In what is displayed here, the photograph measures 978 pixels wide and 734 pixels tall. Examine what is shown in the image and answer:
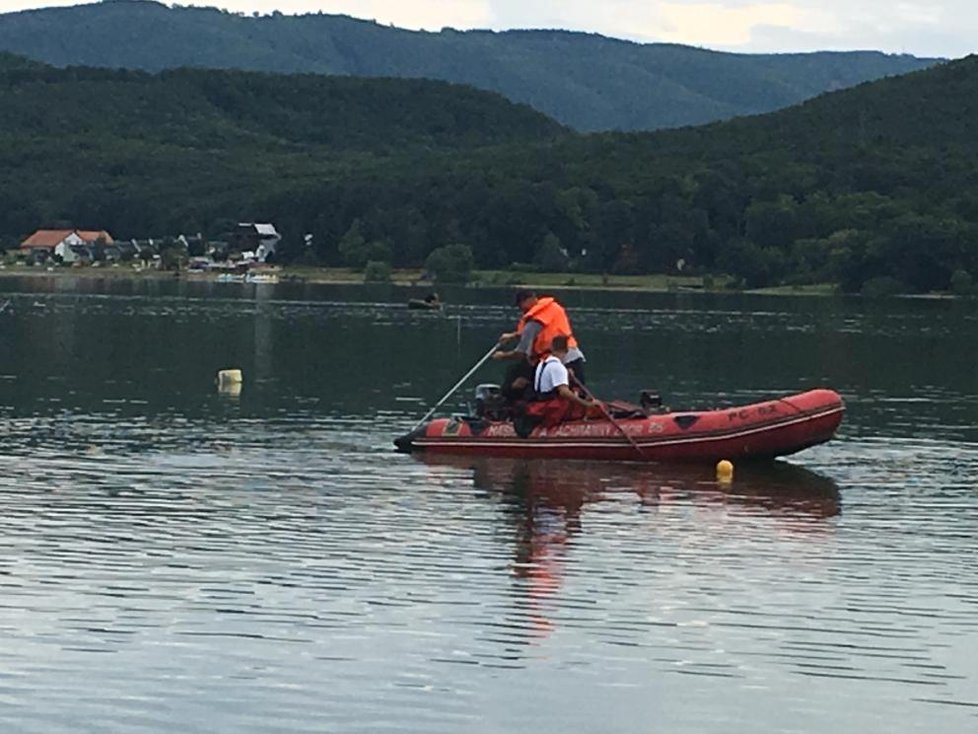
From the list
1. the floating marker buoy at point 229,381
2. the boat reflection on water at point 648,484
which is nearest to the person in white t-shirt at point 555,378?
the boat reflection on water at point 648,484

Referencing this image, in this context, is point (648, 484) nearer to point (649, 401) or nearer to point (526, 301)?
point (649, 401)

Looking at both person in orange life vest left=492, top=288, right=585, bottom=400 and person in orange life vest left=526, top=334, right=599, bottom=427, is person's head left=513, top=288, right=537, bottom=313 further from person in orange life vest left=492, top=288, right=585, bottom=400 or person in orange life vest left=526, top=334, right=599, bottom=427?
person in orange life vest left=526, top=334, right=599, bottom=427

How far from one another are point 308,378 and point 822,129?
137789 millimetres

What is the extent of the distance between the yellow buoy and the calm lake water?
300mm

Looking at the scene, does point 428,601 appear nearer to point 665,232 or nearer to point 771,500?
point 771,500

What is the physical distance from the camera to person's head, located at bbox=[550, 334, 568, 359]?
3219cm

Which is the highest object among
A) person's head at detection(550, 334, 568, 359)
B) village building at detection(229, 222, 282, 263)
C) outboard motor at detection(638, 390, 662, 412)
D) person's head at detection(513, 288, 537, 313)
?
person's head at detection(513, 288, 537, 313)

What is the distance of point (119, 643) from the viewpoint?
18.6 meters

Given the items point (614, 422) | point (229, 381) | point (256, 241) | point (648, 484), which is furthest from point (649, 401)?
point (256, 241)

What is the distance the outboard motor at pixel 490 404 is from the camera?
108 feet

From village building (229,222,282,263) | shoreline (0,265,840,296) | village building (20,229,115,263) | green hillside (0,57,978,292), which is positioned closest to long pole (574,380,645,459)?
green hillside (0,57,978,292)

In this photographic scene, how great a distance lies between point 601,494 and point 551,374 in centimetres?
322

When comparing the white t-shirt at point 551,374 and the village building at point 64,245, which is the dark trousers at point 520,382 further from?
the village building at point 64,245

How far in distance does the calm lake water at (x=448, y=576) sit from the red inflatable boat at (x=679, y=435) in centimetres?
38
